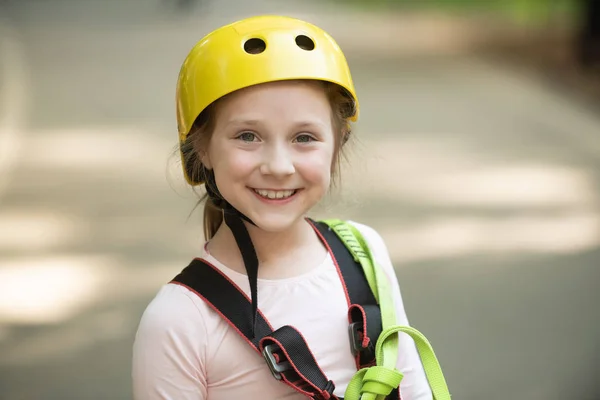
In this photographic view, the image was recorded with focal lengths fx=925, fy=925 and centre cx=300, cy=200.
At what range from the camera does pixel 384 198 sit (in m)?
6.14

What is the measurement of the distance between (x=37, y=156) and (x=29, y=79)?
181 cm

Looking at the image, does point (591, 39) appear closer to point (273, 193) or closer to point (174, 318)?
point (273, 193)

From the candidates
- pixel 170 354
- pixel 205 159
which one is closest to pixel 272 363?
pixel 170 354

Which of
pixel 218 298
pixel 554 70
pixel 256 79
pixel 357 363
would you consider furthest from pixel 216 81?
pixel 554 70

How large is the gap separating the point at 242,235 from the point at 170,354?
351 mm

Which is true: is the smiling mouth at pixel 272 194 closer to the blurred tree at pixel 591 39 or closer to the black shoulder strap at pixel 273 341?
the black shoulder strap at pixel 273 341

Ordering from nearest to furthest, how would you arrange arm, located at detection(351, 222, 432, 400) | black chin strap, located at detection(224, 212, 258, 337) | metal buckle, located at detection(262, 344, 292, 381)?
metal buckle, located at detection(262, 344, 292, 381) < black chin strap, located at detection(224, 212, 258, 337) < arm, located at detection(351, 222, 432, 400)

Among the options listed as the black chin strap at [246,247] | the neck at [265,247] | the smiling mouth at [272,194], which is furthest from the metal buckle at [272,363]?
the smiling mouth at [272,194]

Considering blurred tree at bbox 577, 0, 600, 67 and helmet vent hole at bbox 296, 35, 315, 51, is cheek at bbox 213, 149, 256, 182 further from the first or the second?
blurred tree at bbox 577, 0, 600, 67

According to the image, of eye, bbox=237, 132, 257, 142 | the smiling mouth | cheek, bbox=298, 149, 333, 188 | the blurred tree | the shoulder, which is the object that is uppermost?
the blurred tree

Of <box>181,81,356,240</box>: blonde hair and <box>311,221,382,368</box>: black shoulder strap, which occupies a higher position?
<box>181,81,356,240</box>: blonde hair

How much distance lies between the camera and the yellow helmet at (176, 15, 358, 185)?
2125mm

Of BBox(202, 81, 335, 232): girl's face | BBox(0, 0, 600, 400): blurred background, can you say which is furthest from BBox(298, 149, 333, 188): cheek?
BBox(0, 0, 600, 400): blurred background

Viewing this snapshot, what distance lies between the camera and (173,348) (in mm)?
2119
